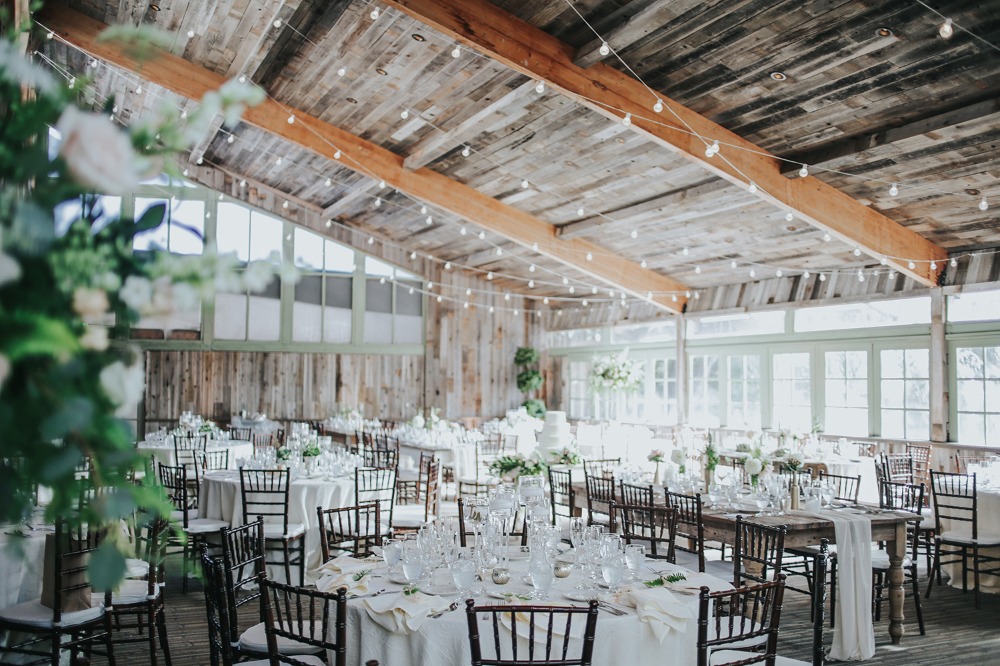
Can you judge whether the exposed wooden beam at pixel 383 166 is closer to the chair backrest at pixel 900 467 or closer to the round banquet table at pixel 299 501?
the round banquet table at pixel 299 501

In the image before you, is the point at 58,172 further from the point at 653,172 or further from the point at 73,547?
the point at 653,172

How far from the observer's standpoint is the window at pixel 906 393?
397 inches

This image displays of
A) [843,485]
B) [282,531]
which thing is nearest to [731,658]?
[282,531]

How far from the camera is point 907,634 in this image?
565 cm

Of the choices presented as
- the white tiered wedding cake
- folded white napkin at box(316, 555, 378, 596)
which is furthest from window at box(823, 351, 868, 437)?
folded white napkin at box(316, 555, 378, 596)

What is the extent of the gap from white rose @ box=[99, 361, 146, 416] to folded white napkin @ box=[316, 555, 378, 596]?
7.64 feet

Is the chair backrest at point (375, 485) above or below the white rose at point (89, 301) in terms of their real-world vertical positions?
below

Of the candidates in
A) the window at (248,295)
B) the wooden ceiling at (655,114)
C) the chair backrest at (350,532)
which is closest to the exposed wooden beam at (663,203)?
the wooden ceiling at (655,114)

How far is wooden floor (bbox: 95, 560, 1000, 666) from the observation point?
5086 mm

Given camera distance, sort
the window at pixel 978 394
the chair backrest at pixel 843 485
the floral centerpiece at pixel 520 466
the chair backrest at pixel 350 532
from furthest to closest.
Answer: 1. the window at pixel 978 394
2. the chair backrest at pixel 843 485
3. the floral centerpiece at pixel 520 466
4. the chair backrest at pixel 350 532

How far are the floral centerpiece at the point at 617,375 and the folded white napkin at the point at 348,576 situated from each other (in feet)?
34.6

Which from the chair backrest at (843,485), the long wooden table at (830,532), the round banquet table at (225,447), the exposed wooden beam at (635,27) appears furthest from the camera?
the round banquet table at (225,447)

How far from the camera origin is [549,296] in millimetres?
16547

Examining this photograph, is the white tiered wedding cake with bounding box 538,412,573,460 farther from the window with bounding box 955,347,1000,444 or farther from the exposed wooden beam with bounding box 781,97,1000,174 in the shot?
the window with bounding box 955,347,1000,444
